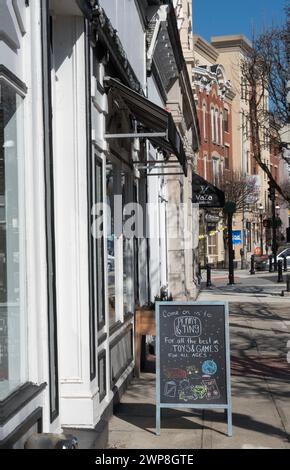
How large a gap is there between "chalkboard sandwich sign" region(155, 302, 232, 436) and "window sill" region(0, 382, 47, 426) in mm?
1828

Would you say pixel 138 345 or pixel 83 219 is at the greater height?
pixel 83 219

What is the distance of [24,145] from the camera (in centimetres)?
439

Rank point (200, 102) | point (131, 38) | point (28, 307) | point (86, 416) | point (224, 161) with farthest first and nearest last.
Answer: point (224, 161) → point (200, 102) → point (131, 38) → point (86, 416) → point (28, 307)

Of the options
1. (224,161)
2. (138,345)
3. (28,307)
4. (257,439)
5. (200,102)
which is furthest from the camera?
(224,161)

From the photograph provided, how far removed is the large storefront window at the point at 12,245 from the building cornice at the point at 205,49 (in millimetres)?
47340

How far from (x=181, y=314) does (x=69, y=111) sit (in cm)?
219

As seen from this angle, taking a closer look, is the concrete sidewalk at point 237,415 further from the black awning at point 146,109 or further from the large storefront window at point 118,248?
the black awning at point 146,109

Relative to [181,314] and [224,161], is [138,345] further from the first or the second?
[224,161]

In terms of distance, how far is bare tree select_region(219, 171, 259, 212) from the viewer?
47.8 m

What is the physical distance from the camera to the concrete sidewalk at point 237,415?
5836 millimetres

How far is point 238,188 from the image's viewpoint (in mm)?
47938

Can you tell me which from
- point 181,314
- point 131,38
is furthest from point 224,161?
point 181,314

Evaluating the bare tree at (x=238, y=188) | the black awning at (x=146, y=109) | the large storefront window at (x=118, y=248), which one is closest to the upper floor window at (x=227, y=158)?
the bare tree at (x=238, y=188)

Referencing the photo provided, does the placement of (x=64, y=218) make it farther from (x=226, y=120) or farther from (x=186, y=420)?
(x=226, y=120)
